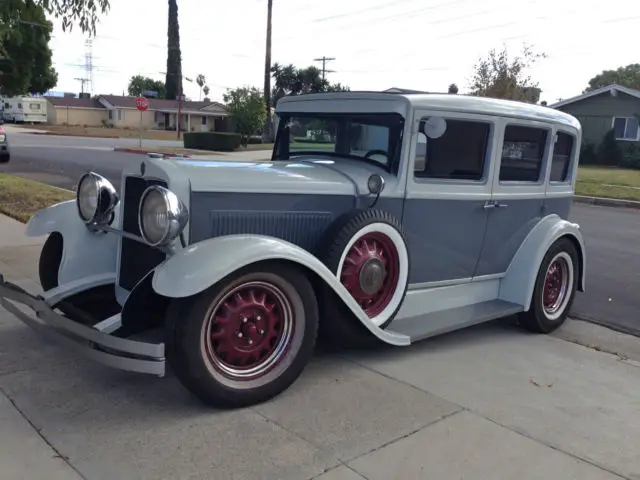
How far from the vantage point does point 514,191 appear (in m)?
4.76

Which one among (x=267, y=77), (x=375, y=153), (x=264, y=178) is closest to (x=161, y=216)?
(x=264, y=178)

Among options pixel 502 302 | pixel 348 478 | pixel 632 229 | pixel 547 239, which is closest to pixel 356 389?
pixel 348 478

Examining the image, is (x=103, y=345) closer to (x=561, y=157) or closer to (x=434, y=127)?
(x=434, y=127)

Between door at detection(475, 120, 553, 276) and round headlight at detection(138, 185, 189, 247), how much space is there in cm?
244

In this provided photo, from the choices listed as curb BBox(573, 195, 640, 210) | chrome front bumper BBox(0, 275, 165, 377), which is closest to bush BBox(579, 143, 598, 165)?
curb BBox(573, 195, 640, 210)

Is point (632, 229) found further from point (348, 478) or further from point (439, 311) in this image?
point (348, 478)

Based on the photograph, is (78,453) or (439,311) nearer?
(78,453)

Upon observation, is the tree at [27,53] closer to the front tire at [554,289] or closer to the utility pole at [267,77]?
the front tire at [554,289]

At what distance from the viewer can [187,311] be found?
3.05 meters

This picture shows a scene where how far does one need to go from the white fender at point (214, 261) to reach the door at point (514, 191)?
181cm

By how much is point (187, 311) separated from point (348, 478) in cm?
110

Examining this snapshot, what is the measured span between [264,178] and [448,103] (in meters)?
1.47

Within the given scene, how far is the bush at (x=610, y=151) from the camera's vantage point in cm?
2809

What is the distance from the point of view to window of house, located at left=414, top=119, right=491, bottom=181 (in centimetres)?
425
